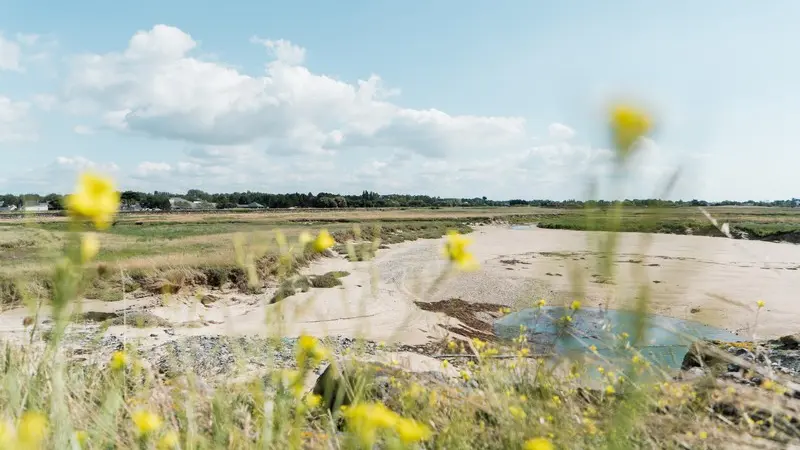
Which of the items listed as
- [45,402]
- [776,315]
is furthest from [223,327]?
[776,315]

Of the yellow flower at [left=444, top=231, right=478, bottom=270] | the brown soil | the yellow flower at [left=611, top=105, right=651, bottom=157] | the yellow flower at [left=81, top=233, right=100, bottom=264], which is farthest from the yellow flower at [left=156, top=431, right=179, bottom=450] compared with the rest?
the brown soil

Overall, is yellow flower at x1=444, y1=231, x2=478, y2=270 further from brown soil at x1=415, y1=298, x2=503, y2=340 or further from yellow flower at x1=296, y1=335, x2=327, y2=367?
brown soil at x1=415, y1=298, x2=503, y2=340

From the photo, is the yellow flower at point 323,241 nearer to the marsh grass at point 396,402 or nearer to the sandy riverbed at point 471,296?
the marsh grass at point 396,402

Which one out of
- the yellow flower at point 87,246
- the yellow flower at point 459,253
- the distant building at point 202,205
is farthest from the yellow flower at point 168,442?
the distant building at point 202,205

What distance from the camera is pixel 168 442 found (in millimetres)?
1350

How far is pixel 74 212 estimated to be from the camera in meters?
0.97

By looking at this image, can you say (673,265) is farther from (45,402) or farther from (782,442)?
(45,402)

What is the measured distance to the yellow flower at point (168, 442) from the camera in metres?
1.37

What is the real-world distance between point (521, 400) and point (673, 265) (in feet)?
2.86

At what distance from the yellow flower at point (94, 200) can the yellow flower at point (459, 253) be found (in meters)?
0.71

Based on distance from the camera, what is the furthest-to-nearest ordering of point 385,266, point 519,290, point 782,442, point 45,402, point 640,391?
1. point 385,266
2. point 519,290
3. point 45,402
4. point 782,442
5. point 640,391

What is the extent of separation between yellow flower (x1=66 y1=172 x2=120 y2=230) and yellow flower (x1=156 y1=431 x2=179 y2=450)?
2.16 feet

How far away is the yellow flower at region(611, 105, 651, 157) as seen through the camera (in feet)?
2.90

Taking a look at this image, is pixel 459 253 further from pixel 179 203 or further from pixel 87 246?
pixel 179 203
